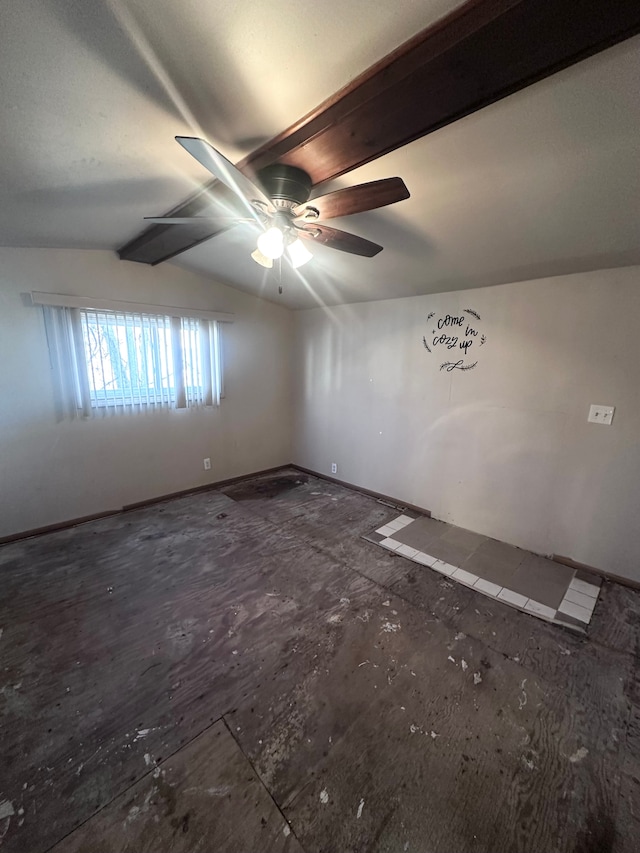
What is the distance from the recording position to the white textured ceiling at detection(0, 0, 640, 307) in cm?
86

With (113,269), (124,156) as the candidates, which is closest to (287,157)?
(124,156)

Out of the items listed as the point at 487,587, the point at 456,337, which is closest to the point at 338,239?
the point at 456,337

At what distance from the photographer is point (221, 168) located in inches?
43.4

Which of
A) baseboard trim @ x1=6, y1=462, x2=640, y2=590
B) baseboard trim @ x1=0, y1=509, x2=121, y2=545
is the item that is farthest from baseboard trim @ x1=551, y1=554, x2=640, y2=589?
baseboard trim @ x1=0, y1=509, x2=121, y2=545

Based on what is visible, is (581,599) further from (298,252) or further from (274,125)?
(274,125)

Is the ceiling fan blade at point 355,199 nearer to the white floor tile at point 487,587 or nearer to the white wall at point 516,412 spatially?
the white wall at point 516,412

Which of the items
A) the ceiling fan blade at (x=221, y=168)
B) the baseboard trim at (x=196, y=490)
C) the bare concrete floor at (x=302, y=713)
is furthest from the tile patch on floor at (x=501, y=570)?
the ceiling fan blade at (x=221, y=168)

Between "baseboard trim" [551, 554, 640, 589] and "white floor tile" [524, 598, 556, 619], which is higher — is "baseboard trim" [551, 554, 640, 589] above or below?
above

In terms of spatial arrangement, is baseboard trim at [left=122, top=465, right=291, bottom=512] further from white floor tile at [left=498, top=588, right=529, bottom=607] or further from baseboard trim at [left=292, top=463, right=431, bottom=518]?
white floor tile at [left=498, top=588, right=529, bottom=607]

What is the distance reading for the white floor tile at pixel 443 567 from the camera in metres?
2.32

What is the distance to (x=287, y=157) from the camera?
4.31ft

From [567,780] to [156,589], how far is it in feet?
7.12

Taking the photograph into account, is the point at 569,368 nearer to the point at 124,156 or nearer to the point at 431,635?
the point at 431,635

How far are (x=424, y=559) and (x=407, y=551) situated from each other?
0.47 ft
